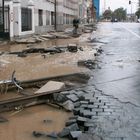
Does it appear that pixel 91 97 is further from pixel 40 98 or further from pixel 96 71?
pixel 96 71

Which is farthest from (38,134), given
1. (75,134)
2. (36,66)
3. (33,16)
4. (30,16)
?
(33,16)

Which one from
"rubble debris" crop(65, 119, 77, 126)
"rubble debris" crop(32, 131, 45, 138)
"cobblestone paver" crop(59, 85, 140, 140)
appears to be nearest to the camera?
"cobblestone paver" crop(59, 85, 140, 140)

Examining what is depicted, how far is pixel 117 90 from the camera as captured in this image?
31.7ft

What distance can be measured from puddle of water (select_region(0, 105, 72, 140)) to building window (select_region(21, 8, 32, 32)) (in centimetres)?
2470

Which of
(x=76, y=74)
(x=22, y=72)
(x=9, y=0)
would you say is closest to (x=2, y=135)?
(x=76, y=74)

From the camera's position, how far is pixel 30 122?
7.11m

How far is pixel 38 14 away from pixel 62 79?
94.5 feet

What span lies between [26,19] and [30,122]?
2731 centimetres

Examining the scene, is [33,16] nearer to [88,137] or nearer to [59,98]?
[59,98]

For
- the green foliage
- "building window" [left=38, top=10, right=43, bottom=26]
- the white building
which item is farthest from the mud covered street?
the green foliage

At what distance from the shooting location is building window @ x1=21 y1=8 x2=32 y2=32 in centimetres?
3228

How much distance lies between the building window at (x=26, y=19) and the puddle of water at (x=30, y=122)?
973 inches

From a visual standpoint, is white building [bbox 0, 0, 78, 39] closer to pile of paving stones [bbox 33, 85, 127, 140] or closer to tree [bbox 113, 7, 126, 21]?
pile of paving stones [bbox 33, 85, 127, 140]

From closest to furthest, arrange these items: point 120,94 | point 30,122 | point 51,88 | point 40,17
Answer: point 30,122 → point 51,88 → point 120,94 → point 40,17
